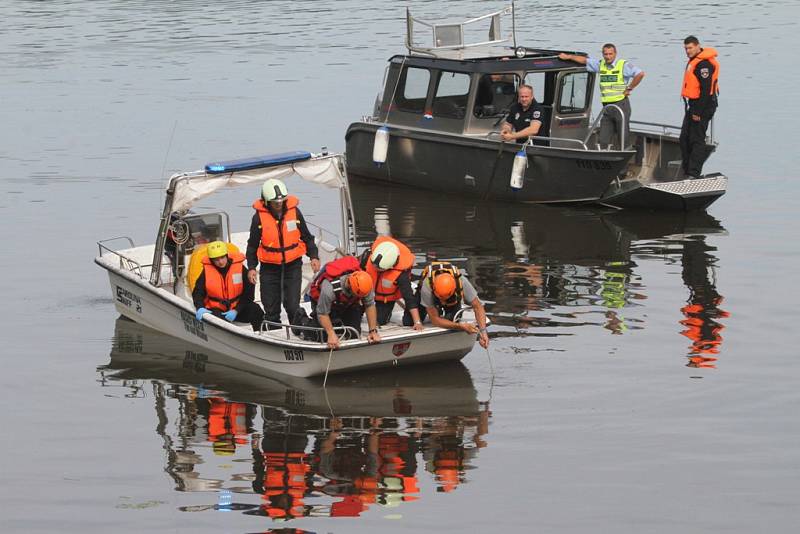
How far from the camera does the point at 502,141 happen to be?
2183 cm

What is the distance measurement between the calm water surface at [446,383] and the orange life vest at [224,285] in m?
0.69

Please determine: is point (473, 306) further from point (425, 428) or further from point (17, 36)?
point (17, 36)

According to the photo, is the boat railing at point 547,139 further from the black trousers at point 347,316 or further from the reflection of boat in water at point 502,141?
the black trousers at point 347,316

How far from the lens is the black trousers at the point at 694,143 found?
2097 centimetres

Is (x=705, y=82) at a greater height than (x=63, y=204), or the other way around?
(x=705, y=82)

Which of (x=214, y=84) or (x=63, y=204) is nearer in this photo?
(x=63, y=204)

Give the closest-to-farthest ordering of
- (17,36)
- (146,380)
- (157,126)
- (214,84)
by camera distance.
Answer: (146,380) → (157,126) → (214,84) → (17,36)

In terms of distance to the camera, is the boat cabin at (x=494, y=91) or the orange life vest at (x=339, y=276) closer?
the orange life vest at (x=339, y=276)

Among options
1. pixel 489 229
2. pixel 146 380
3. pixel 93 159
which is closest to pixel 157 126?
pixel 93 159

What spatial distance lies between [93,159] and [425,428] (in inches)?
605

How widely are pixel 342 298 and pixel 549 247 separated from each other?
7185 mm

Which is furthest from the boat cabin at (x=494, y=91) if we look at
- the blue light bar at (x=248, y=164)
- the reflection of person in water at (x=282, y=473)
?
the reflection of person in water at (x=282, y=473)

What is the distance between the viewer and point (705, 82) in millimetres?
20875

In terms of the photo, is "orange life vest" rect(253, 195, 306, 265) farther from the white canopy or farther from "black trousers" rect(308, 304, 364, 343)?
"black trousers" rect(308, 304, 364, 343)
